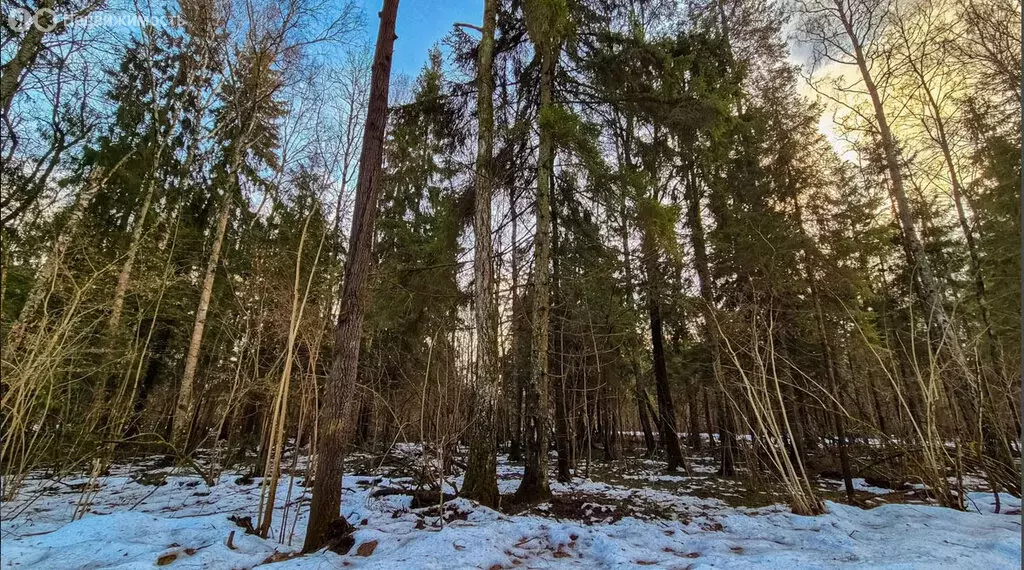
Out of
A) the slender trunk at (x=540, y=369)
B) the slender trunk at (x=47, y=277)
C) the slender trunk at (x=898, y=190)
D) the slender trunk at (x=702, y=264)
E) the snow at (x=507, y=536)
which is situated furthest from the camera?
the slender trunk at (x=702, y=264)

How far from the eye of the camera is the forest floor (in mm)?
2648

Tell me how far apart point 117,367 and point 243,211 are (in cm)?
618

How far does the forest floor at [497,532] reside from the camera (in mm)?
2648

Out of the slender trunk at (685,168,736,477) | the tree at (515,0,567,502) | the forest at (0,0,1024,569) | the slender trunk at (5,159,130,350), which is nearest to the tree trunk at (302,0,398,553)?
the forest at (0,0,1024,569)

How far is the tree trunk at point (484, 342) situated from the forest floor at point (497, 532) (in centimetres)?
36

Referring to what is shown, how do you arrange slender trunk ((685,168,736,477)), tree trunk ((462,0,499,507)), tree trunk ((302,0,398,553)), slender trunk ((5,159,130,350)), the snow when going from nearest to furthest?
slender trunk ((5,159,130,350)) < the snow < tree trunk ((302,0,398,553)) < tree trunk ((462,0,499,507)) < slender trunk ((685,168,736,477))

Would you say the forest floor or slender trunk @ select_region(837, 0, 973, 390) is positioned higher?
slender trunk @ select_region(837, 0, 973, 390)

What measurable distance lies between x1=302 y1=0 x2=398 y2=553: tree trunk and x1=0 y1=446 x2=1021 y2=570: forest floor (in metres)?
0.23

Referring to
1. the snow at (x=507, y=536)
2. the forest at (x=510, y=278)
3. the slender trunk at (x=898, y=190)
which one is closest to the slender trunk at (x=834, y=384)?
the forest at (x=510, y=278)

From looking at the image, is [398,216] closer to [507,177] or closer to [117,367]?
[507,177]

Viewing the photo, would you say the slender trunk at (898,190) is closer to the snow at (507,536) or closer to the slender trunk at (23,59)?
the snow at (507,536)

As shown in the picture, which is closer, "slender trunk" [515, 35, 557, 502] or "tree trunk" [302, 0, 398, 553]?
"tree trunk" [302, 0, 398, 553]

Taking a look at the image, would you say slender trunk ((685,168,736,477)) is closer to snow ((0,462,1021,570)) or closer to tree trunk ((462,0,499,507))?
snow ((0,462,1021,570))

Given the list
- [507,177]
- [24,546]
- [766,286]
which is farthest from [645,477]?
[24,546]
